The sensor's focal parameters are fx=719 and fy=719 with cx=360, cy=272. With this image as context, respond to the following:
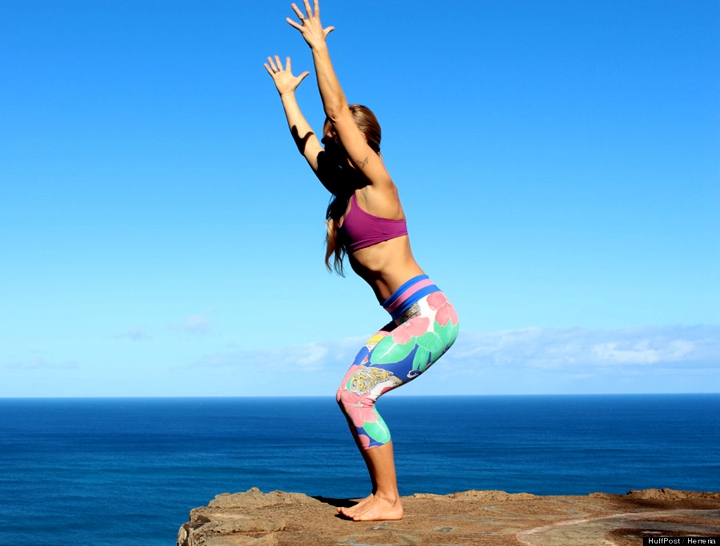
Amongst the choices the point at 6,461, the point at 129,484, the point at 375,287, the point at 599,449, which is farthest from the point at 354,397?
the point at 599,449

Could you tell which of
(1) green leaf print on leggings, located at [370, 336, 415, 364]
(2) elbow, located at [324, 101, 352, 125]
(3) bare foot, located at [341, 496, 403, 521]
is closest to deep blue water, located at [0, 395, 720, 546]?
(3) bare foot, located at [341, 496, 403, 521]

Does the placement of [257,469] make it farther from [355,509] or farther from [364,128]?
[364,128]

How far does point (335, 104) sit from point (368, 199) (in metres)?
0.64

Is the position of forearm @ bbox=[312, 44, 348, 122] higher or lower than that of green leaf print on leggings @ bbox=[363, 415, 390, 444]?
higher

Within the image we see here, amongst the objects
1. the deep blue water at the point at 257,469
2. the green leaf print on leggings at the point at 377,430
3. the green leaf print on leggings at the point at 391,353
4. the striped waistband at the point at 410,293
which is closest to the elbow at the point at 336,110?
the striped waistband at the point at 410,293

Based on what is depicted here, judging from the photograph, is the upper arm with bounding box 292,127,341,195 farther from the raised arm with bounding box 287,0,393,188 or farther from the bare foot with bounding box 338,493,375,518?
the bare foot with bounding box 338,493,375,518

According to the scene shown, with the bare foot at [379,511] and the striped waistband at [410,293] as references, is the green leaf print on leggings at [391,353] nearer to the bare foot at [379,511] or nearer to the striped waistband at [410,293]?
the striped waistband at [410,293]

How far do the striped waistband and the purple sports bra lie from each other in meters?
0.32

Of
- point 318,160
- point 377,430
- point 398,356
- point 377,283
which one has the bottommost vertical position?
point 377,430

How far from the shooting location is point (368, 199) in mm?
4613

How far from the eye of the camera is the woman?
4531 millimetres

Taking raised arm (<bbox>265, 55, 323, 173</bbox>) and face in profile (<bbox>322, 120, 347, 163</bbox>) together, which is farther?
raised arm (<bbox>265, 55, 323, 173</bbox>)

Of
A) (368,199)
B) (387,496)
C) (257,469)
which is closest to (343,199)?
(368,199)

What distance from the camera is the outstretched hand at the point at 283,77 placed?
18.5 ft
